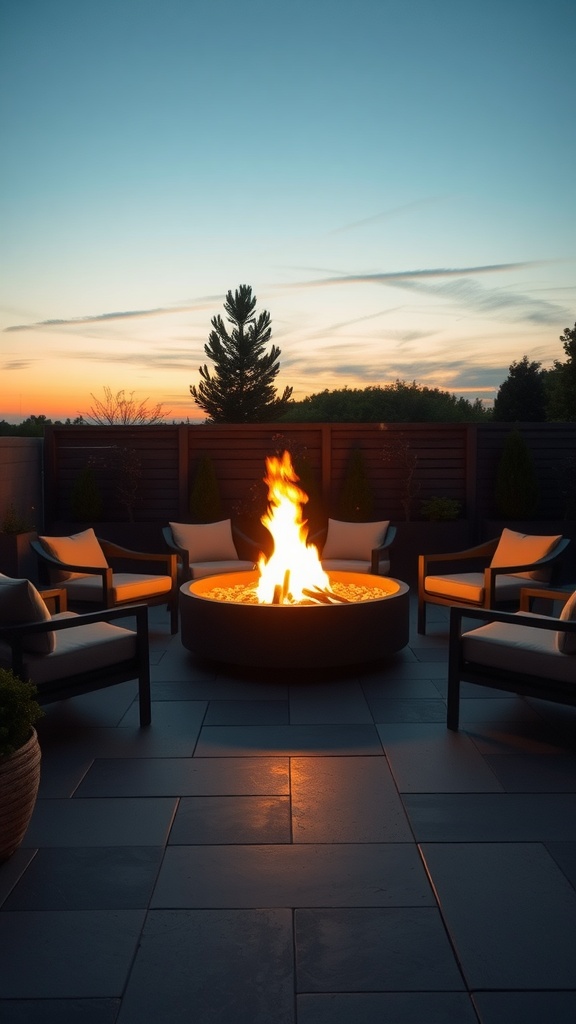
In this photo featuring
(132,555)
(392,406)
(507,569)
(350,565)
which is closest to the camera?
(507,569)

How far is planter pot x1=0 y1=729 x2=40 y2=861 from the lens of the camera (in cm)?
264

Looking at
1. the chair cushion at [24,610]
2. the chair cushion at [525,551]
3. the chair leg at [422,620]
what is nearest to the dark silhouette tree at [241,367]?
the chair cushion at [525,551]

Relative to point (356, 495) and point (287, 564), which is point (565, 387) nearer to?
point (356, 495)

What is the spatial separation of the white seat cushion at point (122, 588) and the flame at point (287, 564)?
88 cm

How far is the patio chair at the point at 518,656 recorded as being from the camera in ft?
12.5

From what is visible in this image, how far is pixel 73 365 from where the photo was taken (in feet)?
49.9

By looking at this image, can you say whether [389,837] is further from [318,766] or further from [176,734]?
[176,734]

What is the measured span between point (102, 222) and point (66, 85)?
2.06 meters

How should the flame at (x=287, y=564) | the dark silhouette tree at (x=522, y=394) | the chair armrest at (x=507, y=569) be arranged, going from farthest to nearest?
1. the dark silhouette tree at (x=522, y=394)
2. the chair armrest at (x=507, y=569)
3. the flame at (x=287, y=564)

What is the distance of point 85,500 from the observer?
9.70 m

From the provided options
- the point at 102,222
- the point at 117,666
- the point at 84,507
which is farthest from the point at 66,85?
the point at 117,666

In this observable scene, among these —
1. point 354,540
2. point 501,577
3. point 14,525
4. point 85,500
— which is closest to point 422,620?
point 501,577

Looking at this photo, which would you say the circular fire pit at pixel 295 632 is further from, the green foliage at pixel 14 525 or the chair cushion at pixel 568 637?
the green foliage at pixel 14 525

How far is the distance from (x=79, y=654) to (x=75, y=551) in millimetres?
2660
